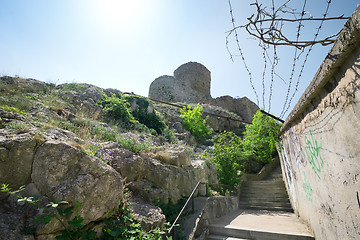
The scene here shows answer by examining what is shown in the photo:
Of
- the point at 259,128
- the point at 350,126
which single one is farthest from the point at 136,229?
the point at 259,128

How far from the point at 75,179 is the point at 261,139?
11231 mm

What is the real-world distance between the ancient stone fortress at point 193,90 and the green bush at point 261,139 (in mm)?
13606

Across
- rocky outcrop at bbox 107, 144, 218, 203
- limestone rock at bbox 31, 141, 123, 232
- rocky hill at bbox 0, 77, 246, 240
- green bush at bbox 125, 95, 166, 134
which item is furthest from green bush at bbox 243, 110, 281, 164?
limestone rock at bbox 31, 141, 123, 232

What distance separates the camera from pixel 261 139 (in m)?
11.9

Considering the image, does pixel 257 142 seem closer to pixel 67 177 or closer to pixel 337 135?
pixel 337 135

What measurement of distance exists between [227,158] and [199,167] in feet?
8.16

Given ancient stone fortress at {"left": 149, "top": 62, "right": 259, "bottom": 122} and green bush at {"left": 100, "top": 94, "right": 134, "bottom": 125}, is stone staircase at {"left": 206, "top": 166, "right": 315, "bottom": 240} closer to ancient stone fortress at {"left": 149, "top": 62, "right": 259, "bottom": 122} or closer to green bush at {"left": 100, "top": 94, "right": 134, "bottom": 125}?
green bush at {"left": 100, "top": 94, "right": 134, "bottom": 125}

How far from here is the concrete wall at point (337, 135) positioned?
1.84 meters

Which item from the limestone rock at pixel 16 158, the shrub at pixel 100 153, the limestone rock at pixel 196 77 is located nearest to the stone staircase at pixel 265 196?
the shrub at pixel 100 153

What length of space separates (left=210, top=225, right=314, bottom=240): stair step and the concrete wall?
650 mm

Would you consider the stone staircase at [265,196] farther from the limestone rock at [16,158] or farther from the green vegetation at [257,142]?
the limestone rock at [16,158]

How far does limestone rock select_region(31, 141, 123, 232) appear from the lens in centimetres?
248

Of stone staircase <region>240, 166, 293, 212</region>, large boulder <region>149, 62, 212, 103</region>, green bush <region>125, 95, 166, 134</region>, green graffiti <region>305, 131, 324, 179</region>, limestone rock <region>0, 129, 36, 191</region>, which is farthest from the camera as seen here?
large boulder <region>149, 62, 212, 103</region>

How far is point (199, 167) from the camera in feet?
20.3
